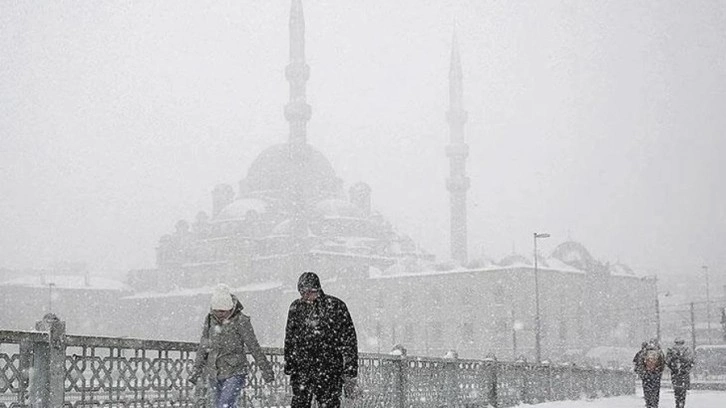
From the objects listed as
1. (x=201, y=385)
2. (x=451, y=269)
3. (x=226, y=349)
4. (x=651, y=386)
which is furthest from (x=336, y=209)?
(x=226, y=349)

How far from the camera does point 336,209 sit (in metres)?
61.8

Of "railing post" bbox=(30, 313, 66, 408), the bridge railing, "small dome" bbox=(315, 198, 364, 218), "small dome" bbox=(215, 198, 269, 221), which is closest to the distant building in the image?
"small dome" bbox=(215, 198, 269, 221)

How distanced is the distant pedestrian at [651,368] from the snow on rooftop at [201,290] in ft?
142

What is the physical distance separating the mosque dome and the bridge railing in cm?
4387

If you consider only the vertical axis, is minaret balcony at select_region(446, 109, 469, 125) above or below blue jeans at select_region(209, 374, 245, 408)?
above

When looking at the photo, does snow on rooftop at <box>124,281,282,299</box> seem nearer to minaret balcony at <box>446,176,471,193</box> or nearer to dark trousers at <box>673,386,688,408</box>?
minaret balcony at <box>446,176,471,193</box>

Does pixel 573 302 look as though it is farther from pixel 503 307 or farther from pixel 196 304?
pixel 196 304

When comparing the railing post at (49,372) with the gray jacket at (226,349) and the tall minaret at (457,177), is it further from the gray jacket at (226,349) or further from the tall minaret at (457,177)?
the tall minaret at (457,177)

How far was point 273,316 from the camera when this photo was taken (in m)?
53.0

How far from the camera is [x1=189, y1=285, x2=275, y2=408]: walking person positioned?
5.87m

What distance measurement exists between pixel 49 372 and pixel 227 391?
1.21m

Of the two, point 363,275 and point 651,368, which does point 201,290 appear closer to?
point 363,275

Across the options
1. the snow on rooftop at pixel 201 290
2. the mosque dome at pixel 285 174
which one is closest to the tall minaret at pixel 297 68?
the mosque dome at pixel 285 174

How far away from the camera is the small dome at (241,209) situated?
198 feet
